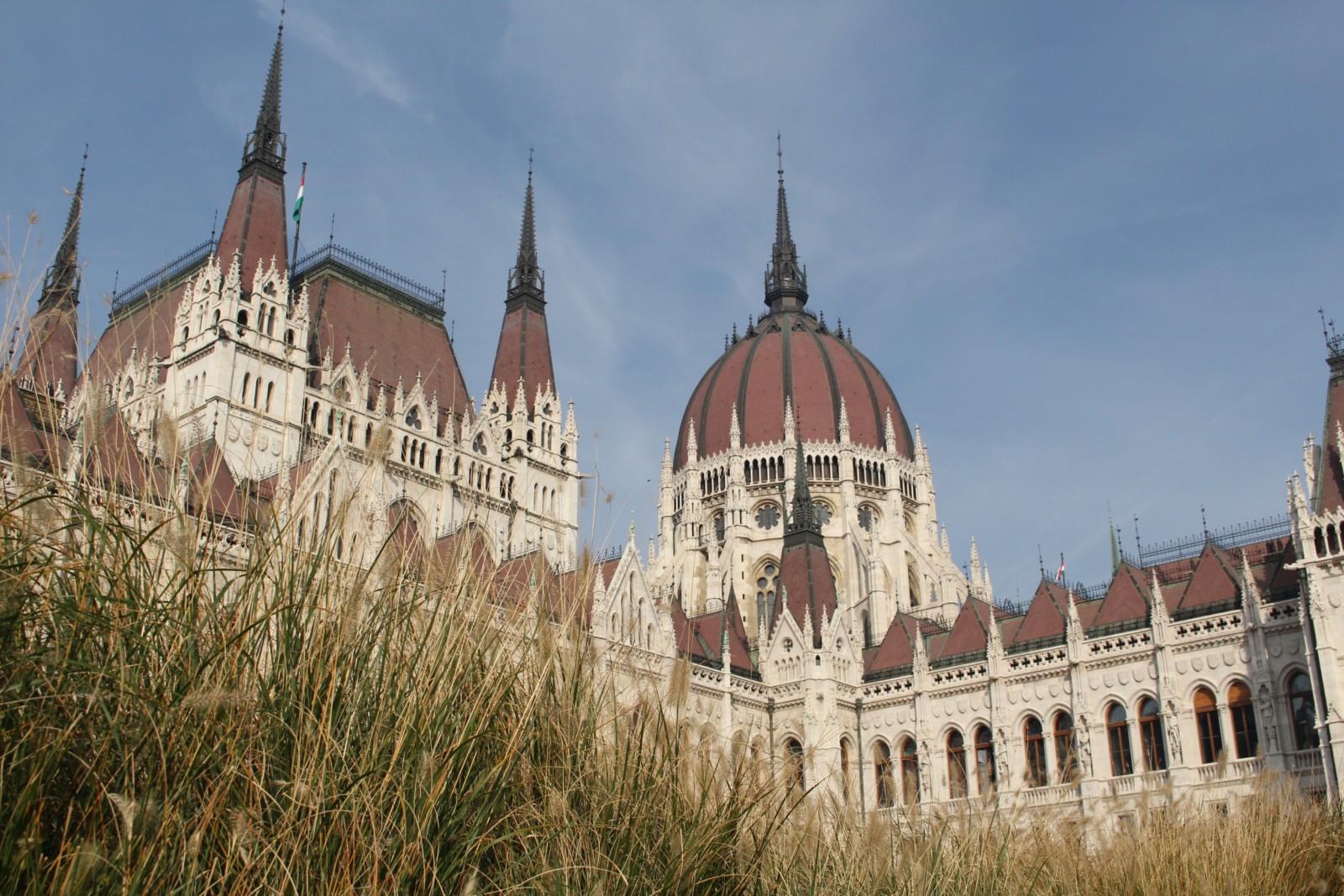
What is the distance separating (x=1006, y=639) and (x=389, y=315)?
77.4 ft

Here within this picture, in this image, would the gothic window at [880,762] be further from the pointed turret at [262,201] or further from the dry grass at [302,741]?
the dry grass at [302,741]

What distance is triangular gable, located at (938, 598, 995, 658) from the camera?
3575cm

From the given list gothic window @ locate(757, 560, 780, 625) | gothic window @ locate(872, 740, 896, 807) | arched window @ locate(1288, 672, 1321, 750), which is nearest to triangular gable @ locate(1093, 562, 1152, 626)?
arched window @ locate(1288, 672, 1321, 750)

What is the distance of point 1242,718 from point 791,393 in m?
31.1

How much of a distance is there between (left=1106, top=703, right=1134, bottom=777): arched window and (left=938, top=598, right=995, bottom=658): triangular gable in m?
4.84

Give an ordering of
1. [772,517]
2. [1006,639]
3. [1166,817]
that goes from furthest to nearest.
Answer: [772,517]
[1006,639]
[1166,817]

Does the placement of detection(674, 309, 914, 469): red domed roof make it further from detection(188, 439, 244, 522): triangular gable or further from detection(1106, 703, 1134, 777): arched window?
detection(188, 439, 244, 522): triangular gable

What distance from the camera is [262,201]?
3584cm

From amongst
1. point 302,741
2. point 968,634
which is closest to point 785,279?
point 968,634

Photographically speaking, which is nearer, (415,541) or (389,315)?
(415,541)

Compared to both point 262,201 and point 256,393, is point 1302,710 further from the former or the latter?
point 262,201

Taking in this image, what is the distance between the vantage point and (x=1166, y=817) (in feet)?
38.0

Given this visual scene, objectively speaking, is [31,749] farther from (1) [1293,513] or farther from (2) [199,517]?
(1) [1293,513]

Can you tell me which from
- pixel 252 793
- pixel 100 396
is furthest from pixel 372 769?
pixel 100 396
